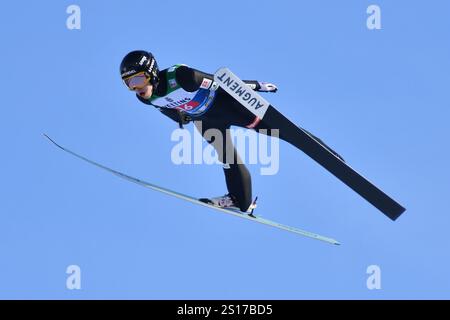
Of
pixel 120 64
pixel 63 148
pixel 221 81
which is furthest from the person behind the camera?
pixel 63 148

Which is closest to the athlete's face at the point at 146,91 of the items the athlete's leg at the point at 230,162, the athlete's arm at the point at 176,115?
the athlete's arm at the point at 176,115

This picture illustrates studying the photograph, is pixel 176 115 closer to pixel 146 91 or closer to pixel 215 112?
pixel 215 112

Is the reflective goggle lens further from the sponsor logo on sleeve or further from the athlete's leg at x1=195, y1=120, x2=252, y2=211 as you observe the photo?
the athlete's leg at x1=195, y1=120, x2=252, y2=211

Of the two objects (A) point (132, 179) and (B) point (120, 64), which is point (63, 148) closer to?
(A) point (132, 179)

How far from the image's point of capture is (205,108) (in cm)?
1084

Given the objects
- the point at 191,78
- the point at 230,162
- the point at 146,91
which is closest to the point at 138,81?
the point at 146,91

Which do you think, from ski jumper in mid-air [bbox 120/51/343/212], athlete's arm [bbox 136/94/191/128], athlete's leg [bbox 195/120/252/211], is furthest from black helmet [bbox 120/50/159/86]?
athlete's leg [bbox 195/120/252/211]

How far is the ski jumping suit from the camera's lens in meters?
10.3

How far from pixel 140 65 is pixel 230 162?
5.85 feet

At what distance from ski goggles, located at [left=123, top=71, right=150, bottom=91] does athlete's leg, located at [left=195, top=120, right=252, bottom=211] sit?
105cm

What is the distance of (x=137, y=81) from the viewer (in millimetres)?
10430

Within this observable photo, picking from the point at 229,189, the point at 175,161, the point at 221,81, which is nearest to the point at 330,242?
the point at 229,189

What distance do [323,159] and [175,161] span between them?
1.85 m

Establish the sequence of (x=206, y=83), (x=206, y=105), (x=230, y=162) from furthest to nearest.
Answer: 1. (x=230, y=162)
2. (x=206, y=105)
3. (x=206, y=83)
